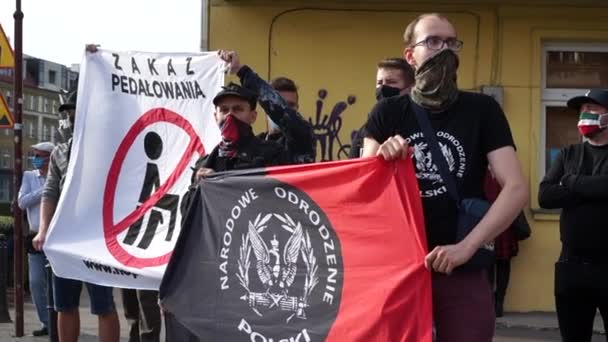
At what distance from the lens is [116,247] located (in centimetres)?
608

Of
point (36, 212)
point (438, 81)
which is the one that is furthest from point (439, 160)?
point (36, 212)

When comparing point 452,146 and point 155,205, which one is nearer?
point 452,146

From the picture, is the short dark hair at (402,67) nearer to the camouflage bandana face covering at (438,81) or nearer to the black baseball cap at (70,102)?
the camouflage bandana face covering at (438,81)

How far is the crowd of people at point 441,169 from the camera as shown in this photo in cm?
373

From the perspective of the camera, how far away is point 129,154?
6.25m

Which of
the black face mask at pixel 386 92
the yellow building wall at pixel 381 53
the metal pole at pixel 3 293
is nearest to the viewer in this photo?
the black face mask at pixel 386 92

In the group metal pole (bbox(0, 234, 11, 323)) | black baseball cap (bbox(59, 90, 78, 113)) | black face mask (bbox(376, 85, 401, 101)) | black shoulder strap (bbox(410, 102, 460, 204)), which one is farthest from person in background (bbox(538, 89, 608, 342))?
metal pole (bbox(0, 234, 11, 323))

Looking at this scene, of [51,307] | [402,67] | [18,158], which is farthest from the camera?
[18,158]

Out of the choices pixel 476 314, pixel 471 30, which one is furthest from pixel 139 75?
pixel 471 30

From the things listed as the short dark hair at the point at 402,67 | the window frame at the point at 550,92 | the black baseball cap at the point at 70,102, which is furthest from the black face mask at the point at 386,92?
the window frame at the point at 550,92

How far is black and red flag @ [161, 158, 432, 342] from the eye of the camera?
3.74 metres

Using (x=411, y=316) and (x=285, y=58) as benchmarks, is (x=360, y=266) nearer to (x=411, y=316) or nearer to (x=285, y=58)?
(x=411, y=316)

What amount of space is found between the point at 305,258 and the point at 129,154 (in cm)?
240

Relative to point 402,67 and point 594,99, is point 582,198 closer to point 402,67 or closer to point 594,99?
point 594,99
